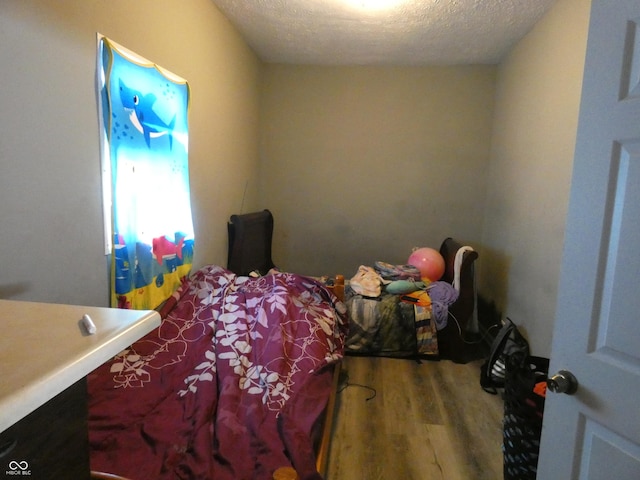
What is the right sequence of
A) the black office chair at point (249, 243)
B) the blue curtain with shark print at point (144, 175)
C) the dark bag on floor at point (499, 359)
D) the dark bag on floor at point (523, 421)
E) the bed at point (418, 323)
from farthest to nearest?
the black office chair at point (249, 243), the bed at point (418, 323), the dark bag on floor at point (499, 359), the blue curtain with shark print at point (144, 175), the dark bag on floor at point (523, 421)

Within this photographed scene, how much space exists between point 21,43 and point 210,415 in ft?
4.65

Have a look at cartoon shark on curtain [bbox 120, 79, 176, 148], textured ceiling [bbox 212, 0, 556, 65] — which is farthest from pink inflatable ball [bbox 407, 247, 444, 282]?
cartoon shark on curtain [bbox 120, 79, 176, 148]

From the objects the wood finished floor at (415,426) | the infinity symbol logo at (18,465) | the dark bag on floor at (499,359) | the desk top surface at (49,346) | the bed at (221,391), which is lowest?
the wood finished floor at (415,426)

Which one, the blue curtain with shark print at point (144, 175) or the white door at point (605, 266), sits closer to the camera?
the white door at point (605, 266)

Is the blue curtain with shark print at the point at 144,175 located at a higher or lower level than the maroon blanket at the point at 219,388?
higher

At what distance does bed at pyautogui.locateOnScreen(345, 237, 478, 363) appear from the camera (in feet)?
9.99

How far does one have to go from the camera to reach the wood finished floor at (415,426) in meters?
1.88

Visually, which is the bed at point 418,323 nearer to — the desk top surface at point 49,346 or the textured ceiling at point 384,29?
the textured ceiling at point 384,29

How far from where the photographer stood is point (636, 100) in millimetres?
866

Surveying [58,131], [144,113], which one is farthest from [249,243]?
[58,131]

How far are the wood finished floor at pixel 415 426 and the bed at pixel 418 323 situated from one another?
13 cm

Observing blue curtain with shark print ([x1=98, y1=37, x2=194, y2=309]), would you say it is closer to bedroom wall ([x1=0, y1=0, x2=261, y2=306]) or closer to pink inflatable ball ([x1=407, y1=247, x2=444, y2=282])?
bedroom wall ([x1=0, y1=0, x2=261, y2=306])

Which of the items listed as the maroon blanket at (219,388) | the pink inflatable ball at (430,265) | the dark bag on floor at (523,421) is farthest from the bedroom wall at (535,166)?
the maroon blanket at (219,388)

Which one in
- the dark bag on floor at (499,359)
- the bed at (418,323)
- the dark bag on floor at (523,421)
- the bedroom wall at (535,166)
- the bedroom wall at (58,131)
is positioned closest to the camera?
the bedroom wall at (58,131)
